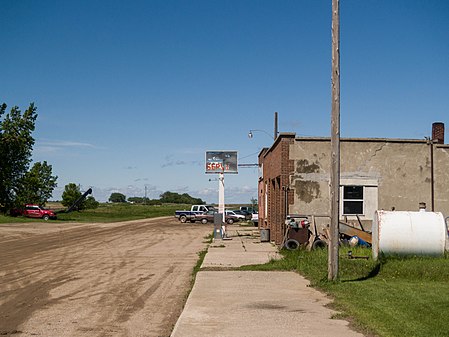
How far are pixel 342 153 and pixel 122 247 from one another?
10853 millimetres

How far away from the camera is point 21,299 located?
11.7 meters

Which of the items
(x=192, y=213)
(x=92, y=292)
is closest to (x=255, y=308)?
(x=92, y=292)

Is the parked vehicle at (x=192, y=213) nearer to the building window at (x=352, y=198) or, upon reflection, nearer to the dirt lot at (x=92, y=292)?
the building window at (x=352, y=198)

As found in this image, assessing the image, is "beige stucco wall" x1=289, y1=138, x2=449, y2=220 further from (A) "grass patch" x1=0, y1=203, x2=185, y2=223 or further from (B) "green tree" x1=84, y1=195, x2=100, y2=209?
(B) "green tree" x1=84, y1=195, x2=100, y2=209

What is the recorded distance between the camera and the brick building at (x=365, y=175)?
2334 cm

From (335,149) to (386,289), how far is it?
10.7 ft

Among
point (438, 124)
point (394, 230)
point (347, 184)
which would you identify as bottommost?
point (394, 230)

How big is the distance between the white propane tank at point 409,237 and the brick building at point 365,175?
6.74 metres

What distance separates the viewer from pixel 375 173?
77.5 feet

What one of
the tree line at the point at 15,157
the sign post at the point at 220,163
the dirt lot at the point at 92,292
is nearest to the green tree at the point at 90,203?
the tree line at the point at 15,157

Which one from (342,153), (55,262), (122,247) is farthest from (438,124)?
(55,262)

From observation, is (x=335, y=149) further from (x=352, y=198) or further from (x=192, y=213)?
(x=192, y=213)

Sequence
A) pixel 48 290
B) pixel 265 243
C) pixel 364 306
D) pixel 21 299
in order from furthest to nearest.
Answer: pixel 265 243 → pixel 48 290 → pixel 21 299 → pixel 364 306

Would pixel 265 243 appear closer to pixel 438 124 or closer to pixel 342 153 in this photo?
pixel 342 153
